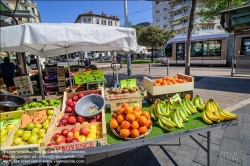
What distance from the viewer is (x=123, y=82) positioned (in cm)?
348

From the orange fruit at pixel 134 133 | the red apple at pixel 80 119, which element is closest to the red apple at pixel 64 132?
the red apple at pixel 80 119

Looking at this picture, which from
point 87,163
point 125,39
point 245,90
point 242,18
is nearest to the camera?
point 125,39

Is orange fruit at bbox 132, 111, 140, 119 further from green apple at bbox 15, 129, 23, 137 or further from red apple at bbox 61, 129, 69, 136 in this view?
green apple at bbox 15, 129, 23, 137

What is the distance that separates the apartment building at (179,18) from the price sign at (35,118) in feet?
127

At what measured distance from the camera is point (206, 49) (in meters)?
15.4

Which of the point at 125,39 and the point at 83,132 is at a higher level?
the point at 125,39

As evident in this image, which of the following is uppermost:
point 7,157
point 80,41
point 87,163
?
point 80,41

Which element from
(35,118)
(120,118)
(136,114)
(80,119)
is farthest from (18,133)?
(136,114)

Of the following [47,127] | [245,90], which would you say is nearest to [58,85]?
[47,127]

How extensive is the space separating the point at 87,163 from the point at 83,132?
1291 mm

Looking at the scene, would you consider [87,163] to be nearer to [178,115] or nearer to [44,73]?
[178,115]

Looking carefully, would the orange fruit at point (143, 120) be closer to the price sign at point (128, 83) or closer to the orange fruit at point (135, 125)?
the orange fruit at point (135, 125)

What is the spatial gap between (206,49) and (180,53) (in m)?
2.87

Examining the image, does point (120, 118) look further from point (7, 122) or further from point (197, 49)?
point (197, 49)
